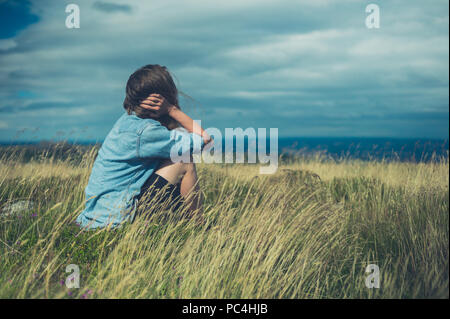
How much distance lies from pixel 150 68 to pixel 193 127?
723 mm

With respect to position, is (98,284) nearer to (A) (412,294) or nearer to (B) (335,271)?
(B) (335,271)

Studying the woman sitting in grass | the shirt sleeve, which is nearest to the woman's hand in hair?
the woman sitting in grass

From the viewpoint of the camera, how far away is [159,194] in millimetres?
3553

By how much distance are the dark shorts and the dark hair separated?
68 cm

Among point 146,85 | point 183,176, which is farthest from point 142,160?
point 146,85

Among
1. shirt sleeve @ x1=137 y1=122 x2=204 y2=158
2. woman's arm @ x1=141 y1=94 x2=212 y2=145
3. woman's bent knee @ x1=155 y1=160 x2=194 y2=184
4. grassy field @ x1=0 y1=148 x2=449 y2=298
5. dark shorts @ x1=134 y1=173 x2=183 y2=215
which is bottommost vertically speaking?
grassy field @ x1=0 y1=148 x2=449 y2=298

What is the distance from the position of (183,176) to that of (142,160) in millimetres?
448

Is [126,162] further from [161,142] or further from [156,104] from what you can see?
[156,104]

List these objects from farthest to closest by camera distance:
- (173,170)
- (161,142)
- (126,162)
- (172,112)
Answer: (172,112), (173,170), (126,162), (161,142)

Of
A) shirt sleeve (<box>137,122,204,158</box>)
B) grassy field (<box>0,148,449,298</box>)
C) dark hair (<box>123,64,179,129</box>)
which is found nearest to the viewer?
grassy field (<box>0,148,449,298</box>)

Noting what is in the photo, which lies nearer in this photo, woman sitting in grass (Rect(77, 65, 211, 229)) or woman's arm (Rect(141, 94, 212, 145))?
woman sitting in grass (Rect(77, 65, 211, 229))

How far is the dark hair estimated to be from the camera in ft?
11.8

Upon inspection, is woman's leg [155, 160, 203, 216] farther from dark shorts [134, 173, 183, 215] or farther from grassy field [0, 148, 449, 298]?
grassy field [0, 148, 449, 298]

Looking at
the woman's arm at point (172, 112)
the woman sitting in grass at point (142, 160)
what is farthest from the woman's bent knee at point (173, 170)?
the woman's arm at point (172, 112)
